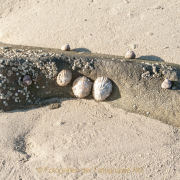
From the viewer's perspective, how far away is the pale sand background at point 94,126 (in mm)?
2875

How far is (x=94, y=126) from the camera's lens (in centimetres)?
330

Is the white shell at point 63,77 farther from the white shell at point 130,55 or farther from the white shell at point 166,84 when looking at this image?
the white shell at point 166,84

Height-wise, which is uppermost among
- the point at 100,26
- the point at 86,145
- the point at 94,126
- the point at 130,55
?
the point at 100,26

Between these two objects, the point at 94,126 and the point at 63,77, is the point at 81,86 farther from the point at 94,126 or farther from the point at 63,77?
the point at 94,126

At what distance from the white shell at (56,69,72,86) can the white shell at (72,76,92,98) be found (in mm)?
155

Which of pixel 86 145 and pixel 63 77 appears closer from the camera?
pixel 86 145

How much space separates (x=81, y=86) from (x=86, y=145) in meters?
1.04

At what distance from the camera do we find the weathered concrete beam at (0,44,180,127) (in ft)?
11.1

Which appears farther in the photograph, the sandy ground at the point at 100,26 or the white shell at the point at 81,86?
the sandy ground at the point at 100,26

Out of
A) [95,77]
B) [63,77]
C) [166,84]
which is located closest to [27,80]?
[63,77]

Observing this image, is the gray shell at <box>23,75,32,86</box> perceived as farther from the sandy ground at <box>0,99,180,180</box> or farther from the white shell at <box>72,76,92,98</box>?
the white shell at <box>72,76,92,98</box>

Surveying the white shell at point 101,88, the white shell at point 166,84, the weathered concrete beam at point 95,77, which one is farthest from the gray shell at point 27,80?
the white shell at point 166,84

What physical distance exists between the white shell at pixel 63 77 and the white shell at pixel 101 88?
51 centimetres

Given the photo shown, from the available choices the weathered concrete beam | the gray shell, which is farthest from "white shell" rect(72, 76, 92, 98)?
the gray shell
